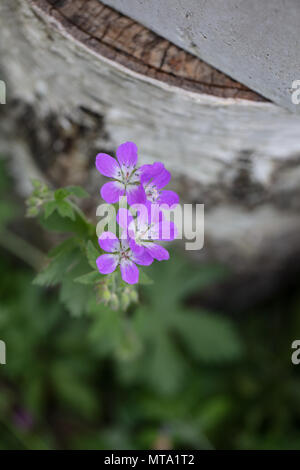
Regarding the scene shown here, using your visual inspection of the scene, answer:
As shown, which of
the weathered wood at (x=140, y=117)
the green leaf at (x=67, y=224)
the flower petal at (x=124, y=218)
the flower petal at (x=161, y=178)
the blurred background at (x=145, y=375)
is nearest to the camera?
the flower petal at (x=124, y=218)

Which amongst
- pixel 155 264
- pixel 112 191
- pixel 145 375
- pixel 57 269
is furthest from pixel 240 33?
pixel 145 375

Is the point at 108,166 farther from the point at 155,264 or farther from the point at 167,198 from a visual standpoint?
the point at 155,264

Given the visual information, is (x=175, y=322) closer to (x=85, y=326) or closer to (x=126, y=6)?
(x=85, y=326)

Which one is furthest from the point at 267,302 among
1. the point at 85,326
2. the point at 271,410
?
the point at 85,326

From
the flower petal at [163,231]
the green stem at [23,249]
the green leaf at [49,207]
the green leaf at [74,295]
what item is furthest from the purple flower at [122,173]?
the green stem at [23,249]

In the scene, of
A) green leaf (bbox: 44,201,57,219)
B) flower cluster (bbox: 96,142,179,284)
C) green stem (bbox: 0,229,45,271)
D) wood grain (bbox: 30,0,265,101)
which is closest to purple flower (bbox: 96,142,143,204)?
flower cluster (bbox: 96,142,179,284)

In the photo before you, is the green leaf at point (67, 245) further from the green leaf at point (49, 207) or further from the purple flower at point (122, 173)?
the purple flower at point (122, 173)
